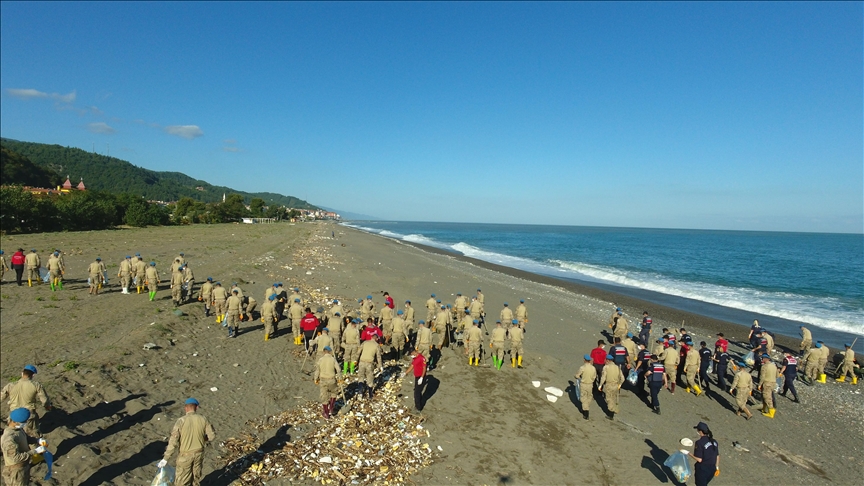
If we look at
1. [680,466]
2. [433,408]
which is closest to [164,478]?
[433,408]

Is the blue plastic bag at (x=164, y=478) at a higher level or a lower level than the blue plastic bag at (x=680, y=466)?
higher

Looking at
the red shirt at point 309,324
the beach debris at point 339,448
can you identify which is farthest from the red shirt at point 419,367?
the red shirt at point 309,324

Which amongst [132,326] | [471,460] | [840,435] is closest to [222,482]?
[471,460]

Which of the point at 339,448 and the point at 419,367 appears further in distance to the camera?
the point at 419,367

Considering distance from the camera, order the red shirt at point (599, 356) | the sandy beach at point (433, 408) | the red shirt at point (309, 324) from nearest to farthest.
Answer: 1. the sandy beach at point (433, 408)
2. the red shirt at point (599, 356)
3. the red shirt at point (309, 324)

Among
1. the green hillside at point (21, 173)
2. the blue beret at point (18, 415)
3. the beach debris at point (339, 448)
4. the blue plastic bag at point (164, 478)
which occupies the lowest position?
the beach debris at point (339, 448)

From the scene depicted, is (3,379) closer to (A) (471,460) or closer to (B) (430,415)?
(B) (430,415)

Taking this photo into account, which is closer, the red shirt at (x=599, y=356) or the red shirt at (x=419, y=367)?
the red shirt at (x=419, y=367)

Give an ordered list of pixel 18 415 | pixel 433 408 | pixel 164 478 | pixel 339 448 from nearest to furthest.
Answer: pixel 18 415, pixel 164 478, pixel 339 448, pixel 433 408

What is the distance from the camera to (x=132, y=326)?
51.5 ft

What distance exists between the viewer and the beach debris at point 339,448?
8492mm

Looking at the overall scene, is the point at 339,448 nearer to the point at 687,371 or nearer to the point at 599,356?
the point at 599,356

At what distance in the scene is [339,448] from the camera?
9.42 metres

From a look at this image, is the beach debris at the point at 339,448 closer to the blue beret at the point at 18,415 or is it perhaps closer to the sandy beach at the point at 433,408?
the sandy beach at the point at 433,408
